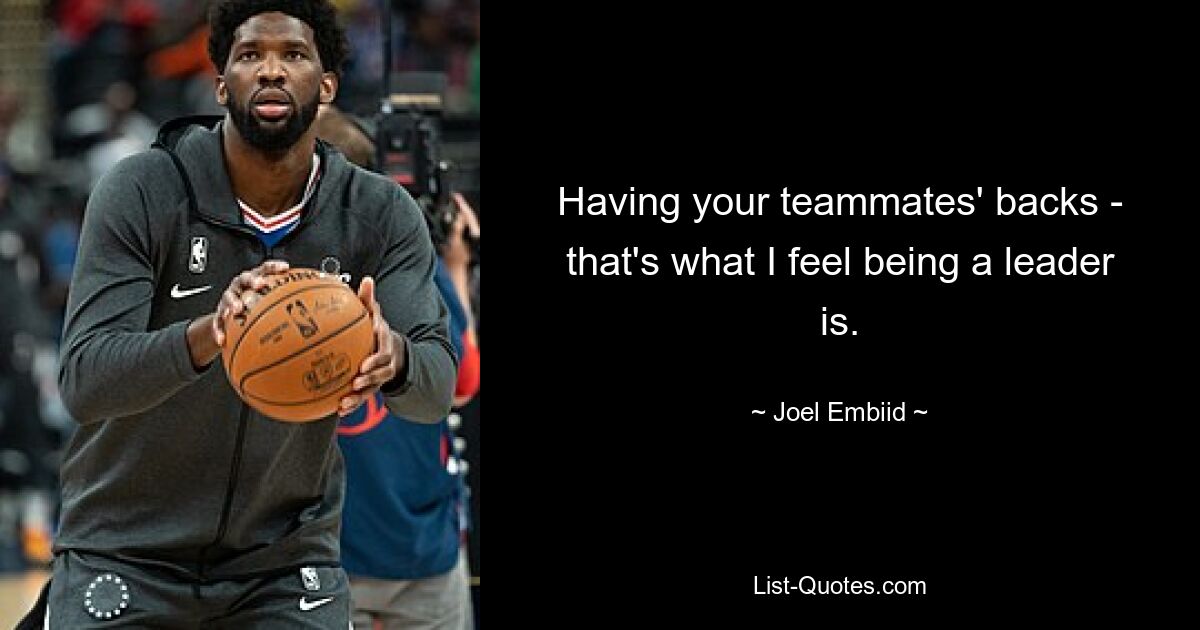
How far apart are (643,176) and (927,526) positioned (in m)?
1.21

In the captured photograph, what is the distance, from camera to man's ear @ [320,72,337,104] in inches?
188

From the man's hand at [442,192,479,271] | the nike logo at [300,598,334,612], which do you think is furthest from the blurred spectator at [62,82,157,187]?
the nike logo at [300,598,334,612]

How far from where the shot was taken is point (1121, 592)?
19.6ft

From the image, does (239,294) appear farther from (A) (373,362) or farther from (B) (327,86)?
(B) (327,86)

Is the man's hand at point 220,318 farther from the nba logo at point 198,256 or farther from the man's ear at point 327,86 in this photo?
the man's ear at point 327,86

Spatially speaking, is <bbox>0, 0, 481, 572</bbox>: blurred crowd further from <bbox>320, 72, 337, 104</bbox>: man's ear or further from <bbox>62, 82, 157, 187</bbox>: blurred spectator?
<bbox>320, 72, 337, 104</bbox>: man's ear

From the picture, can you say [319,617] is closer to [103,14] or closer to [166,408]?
[166,408]

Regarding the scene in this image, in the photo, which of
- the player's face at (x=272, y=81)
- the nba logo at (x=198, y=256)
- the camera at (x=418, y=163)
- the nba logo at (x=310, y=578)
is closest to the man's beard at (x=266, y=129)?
the player's face at (x=272, y=81)

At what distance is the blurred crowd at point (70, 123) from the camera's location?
13922 mm

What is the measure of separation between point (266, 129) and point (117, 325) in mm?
526

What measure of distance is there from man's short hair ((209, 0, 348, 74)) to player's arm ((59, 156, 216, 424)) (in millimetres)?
310

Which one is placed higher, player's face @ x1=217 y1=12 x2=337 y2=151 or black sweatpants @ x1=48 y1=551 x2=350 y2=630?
player's face @ x1=217 y1=12 x2=337 y2=151

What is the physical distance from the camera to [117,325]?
4.38 m

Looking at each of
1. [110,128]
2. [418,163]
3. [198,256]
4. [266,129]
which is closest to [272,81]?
[266,129]
